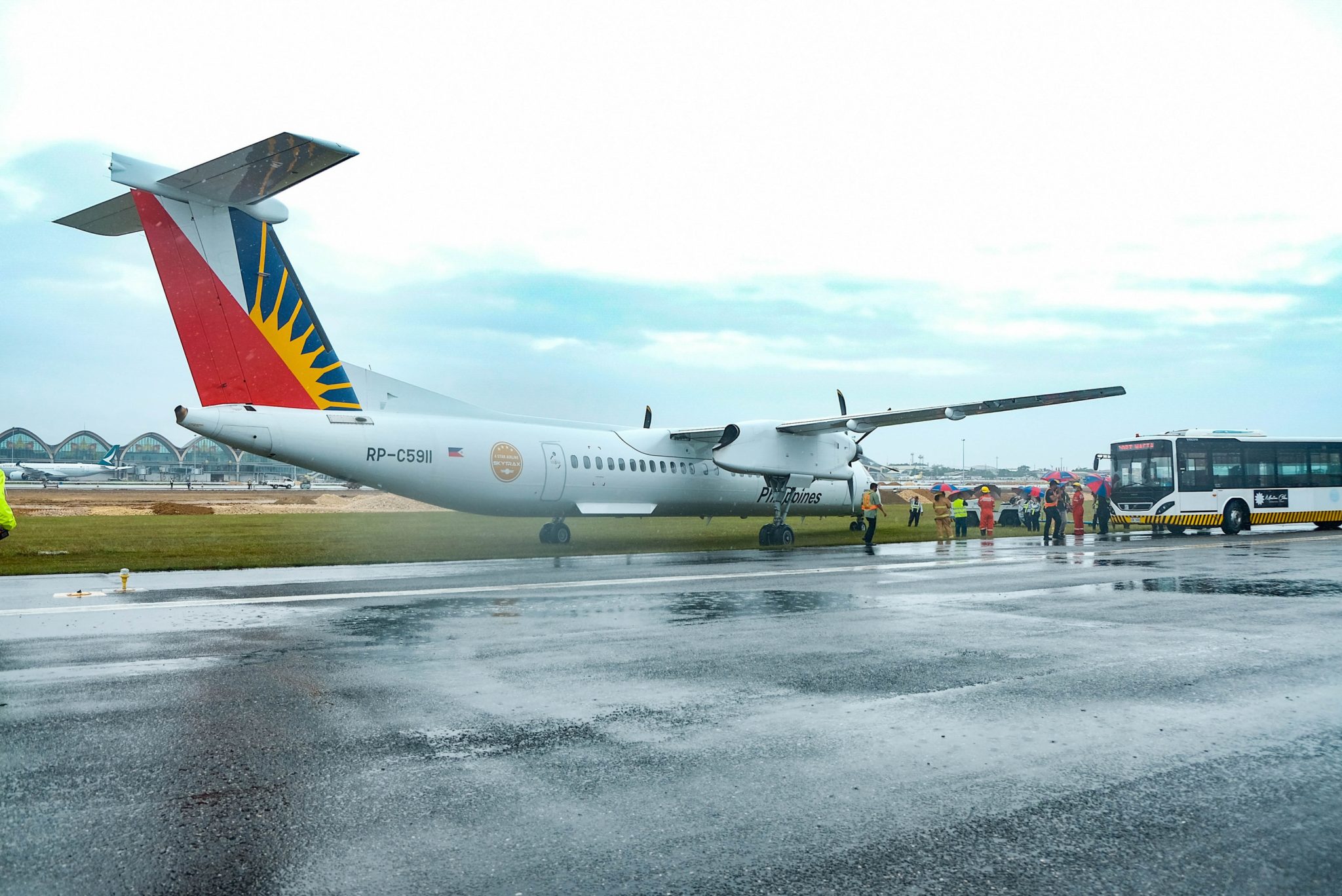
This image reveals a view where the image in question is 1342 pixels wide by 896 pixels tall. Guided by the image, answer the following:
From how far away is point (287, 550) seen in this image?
69.4ft

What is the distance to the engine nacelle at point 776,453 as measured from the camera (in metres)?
24.8

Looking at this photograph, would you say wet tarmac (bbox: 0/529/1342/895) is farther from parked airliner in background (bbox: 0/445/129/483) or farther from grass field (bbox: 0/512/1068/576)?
parked airliner in background (bbox: 0/445/129/483)

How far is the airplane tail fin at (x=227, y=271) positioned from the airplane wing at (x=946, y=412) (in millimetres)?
13455

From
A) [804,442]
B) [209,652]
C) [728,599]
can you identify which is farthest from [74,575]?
[804,442]

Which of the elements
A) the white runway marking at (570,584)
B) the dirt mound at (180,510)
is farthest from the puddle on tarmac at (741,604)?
the dirt mound at (180,510)

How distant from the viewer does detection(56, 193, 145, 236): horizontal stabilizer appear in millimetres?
15039

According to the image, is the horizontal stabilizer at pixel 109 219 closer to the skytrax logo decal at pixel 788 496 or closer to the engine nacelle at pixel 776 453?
the engine nacelle at pixel 776 453

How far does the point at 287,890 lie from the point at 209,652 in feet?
17.5

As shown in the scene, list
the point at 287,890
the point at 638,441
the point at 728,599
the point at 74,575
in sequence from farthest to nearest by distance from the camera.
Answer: the point at 638,441
the point at 74,575
the point at 728,599
the point at 287,890

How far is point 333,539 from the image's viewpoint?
26.1 meters

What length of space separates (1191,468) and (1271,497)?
379cm

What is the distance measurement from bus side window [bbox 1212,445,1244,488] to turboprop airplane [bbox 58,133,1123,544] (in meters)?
8.59

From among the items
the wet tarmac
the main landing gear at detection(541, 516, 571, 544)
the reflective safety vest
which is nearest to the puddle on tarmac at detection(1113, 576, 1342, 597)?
the wet tarmac

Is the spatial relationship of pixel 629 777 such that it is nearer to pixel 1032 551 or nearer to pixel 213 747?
pixel 213 747
